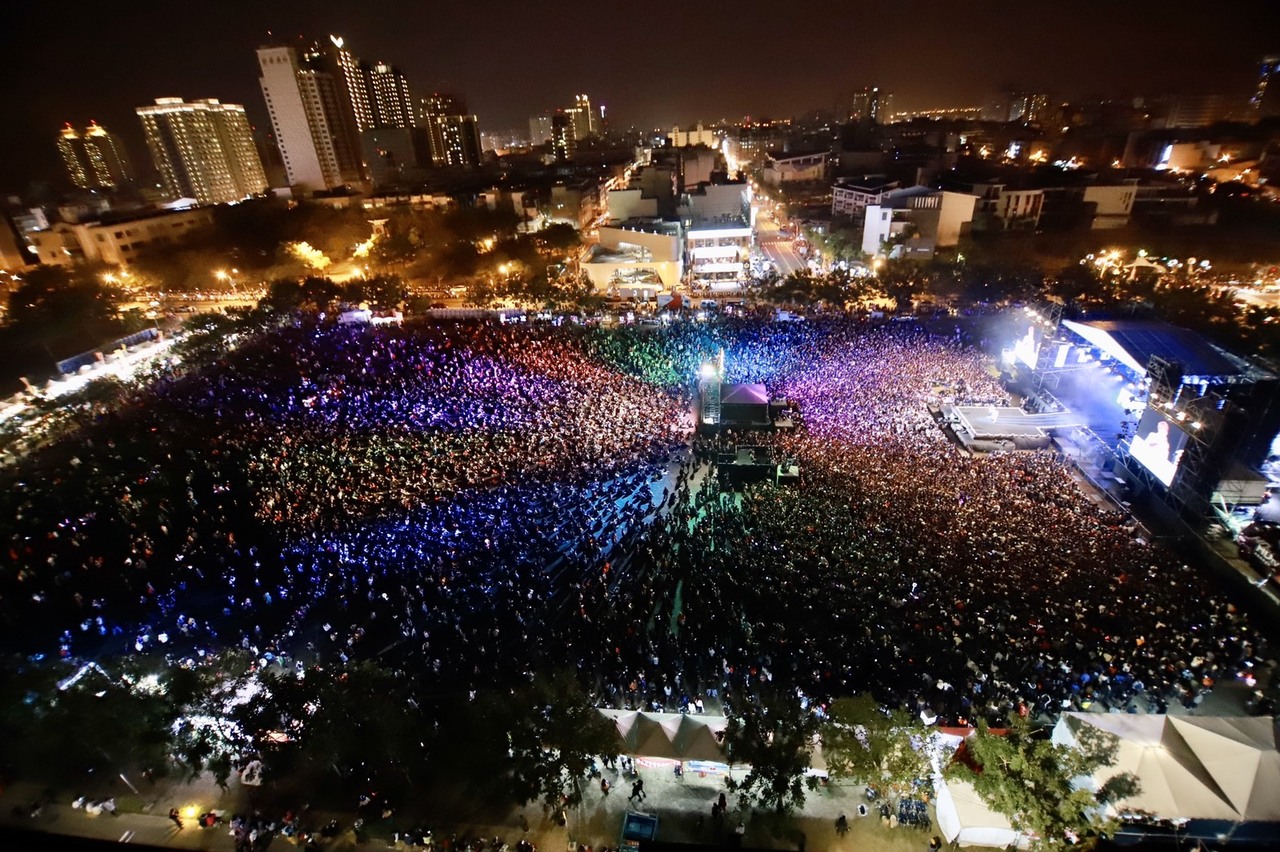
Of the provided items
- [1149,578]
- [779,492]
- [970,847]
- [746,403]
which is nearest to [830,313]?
[746,403]

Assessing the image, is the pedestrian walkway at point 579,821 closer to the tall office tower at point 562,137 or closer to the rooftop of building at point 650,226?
the rooftop of building at point 650,226

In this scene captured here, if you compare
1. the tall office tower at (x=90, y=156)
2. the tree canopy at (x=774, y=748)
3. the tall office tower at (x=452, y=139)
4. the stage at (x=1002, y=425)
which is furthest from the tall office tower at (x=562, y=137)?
the tree canopy at (x=774, y=748)

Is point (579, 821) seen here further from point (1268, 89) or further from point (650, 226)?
point (1268, 89)

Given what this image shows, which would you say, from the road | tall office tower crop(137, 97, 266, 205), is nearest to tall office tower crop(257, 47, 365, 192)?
tall office tower crop(137, 97, 266, 205)

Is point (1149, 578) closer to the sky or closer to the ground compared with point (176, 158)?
closer to the ground

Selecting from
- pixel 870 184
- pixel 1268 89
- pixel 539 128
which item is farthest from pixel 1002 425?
pixel 539 128

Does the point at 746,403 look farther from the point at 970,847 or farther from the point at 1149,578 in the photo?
the point at 970,847

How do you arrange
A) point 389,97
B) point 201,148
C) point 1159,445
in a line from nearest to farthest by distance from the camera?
point 1159,445 < point 201,148 < point 389,97
